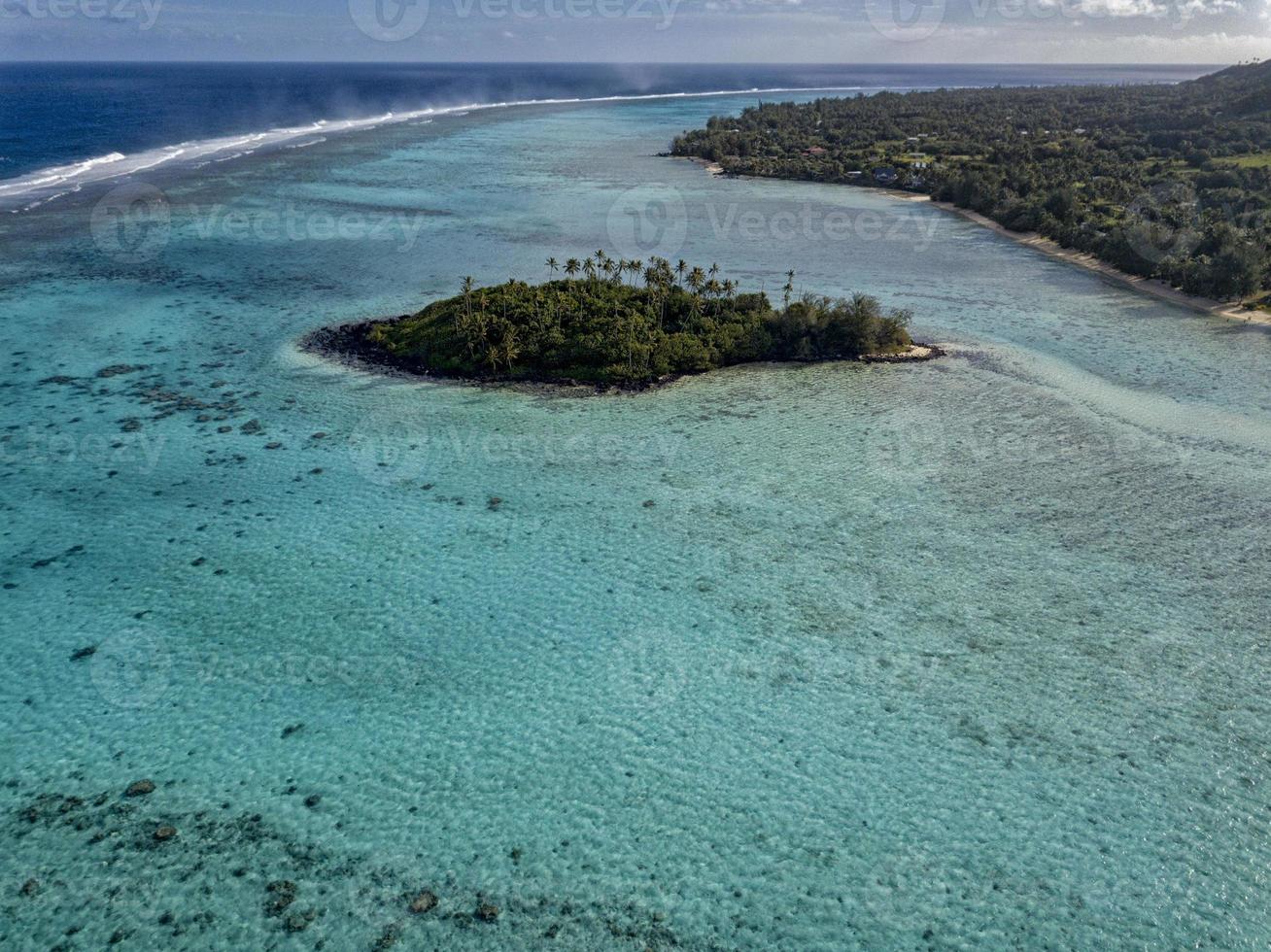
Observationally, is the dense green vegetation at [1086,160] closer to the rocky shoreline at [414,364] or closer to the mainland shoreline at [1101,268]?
the mainland shoreline at [1101,268]

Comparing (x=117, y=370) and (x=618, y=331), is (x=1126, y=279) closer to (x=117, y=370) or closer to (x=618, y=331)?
(x=618, y=331)

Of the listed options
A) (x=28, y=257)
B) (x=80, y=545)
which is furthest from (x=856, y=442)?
(x=28, y=257)

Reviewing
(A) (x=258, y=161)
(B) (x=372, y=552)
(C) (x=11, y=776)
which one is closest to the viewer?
(C) (x=11, y=776)

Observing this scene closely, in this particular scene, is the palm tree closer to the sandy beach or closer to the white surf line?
the sandy beach

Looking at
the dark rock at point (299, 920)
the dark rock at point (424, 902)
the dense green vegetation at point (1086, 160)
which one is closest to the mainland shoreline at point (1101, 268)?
the dense green vegetation at point (1086, 160)

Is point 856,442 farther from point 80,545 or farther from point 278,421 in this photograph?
point 80,545

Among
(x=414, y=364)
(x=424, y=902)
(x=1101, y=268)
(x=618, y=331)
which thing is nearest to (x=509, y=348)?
(x=414, y=364)
